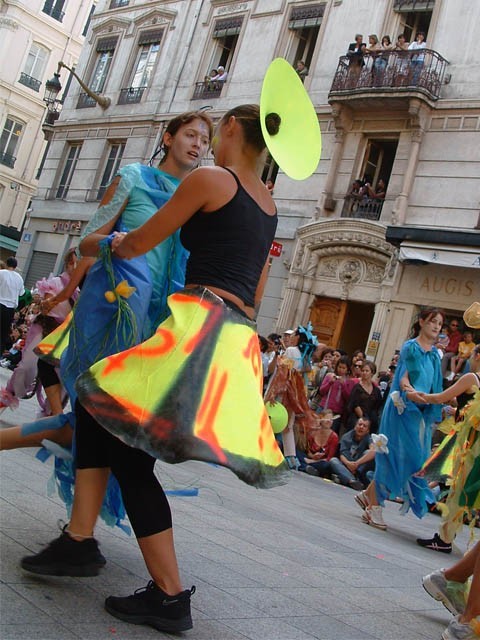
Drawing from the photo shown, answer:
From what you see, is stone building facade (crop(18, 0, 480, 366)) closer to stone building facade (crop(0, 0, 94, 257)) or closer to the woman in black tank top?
the woman in black tank top

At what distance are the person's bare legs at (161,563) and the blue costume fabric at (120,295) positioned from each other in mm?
666

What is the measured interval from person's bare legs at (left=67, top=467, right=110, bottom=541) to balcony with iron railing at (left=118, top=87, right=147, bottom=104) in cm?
2618

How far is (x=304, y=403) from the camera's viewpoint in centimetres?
1177

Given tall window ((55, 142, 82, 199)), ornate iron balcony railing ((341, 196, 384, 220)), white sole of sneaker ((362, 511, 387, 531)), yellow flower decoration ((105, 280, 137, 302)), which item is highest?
tall window ((55, 142, 82, 199))

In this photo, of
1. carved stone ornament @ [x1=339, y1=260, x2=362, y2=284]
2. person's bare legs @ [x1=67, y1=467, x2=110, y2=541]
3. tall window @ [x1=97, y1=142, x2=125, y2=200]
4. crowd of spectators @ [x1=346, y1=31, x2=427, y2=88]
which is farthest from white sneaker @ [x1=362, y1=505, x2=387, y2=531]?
tall window @ [x1=97, y1=142, x2=125, y2=200]

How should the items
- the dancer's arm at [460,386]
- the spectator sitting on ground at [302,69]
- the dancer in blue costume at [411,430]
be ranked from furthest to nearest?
the spectator sitting on ground at [302,69]
the dancer in blue costume at [411,430]
the dancer's arm at [460,386]

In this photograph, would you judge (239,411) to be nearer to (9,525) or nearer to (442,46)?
(9,525)

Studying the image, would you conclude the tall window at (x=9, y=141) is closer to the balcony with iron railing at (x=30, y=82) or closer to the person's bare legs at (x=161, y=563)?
the balcony with iron railing at (x=30, y=82)

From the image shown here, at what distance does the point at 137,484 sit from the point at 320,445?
9.51m

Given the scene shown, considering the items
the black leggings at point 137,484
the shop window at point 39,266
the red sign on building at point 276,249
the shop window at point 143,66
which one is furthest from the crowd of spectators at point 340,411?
the shop window at point 39,266

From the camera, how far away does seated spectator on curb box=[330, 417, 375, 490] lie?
1134 cm

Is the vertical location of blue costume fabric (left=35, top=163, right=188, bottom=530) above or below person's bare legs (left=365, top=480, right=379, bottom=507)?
above

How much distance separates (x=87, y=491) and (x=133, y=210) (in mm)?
1424

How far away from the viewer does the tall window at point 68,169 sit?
2975 cm
